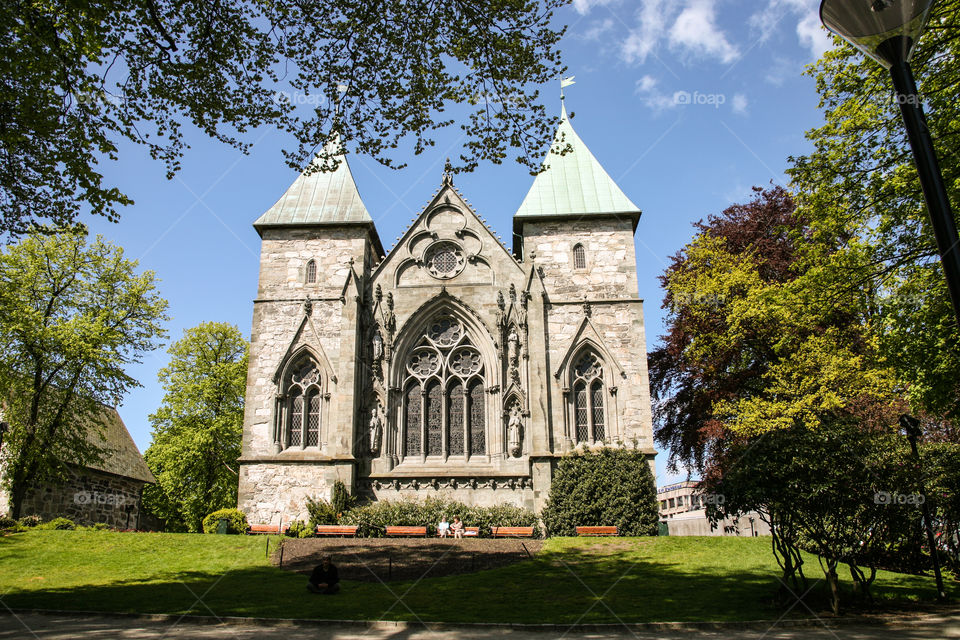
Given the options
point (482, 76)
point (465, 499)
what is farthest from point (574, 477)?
point (482, 76)

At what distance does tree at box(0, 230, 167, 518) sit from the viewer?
2512 cm

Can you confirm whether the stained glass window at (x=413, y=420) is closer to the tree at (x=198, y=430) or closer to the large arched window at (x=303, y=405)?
the large arched window at (x=303, y=405)

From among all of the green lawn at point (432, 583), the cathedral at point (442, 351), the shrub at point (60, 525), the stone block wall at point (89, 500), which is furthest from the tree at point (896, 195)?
the stone block wall at point (89, 500)

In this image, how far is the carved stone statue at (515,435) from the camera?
2409 centimetres

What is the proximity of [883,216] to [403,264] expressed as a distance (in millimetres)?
17542

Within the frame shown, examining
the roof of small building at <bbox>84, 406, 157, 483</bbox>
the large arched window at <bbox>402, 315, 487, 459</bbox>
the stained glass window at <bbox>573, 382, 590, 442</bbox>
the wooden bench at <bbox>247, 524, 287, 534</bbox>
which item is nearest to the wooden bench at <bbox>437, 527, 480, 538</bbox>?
the large arched window at <bbox>402, 315, 487, 459</bbox>

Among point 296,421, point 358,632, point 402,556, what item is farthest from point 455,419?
point 358,632

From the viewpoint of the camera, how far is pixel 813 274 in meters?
13.9

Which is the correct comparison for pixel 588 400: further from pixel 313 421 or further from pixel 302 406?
pixel 302 406

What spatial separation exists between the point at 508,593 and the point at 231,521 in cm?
1288

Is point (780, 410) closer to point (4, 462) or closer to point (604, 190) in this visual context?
point (604, 190)

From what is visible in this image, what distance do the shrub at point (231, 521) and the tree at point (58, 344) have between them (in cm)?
712

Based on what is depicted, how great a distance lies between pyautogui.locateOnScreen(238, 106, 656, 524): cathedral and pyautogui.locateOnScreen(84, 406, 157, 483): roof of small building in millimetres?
12940

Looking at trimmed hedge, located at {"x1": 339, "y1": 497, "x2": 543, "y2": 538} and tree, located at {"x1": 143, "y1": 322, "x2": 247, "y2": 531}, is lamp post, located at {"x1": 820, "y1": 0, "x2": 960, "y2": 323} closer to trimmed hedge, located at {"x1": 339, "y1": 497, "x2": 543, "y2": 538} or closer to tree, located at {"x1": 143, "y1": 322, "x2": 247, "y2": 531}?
trimmed hedge, located at {"x1": 339, "y1": 497, "x2": 543, "y2": 538}
